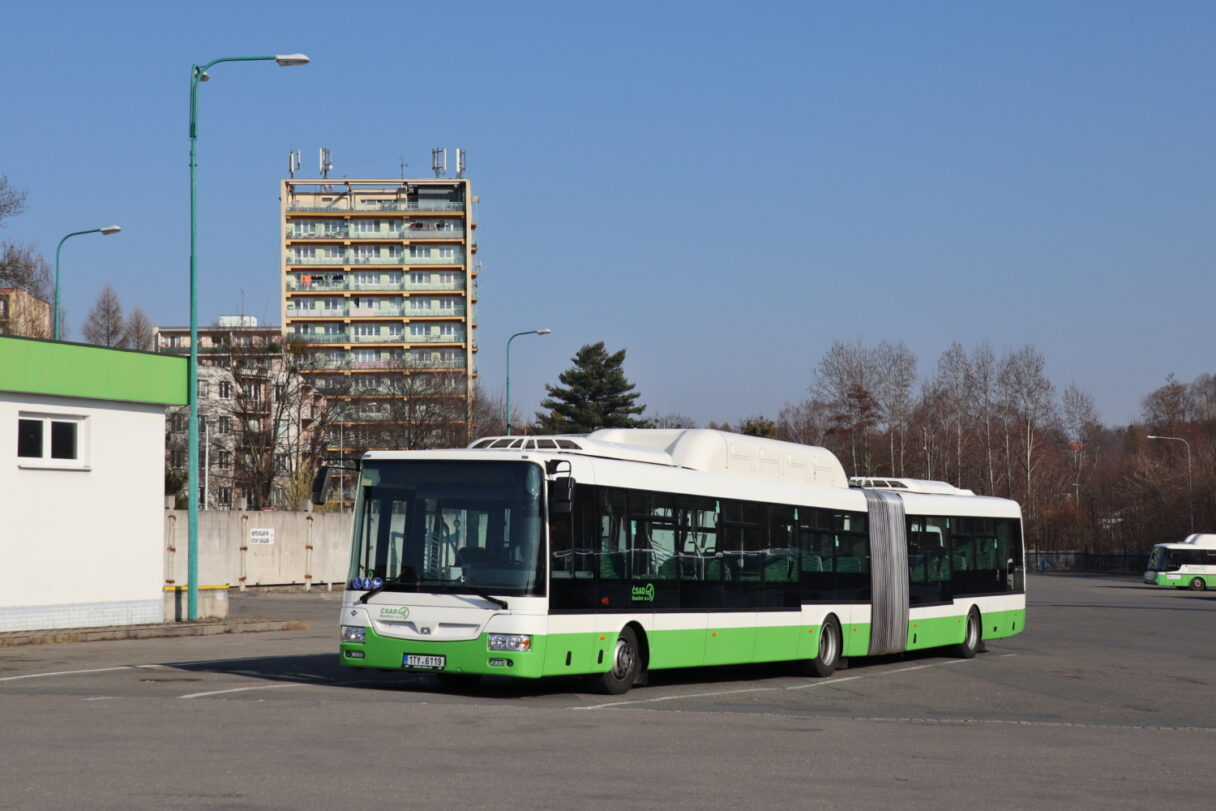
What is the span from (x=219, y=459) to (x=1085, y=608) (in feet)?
245

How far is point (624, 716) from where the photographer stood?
49.0 feet

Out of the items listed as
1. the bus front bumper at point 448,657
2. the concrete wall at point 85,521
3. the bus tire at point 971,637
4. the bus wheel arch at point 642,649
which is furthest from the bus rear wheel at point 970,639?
the concrete wall at point 85,521

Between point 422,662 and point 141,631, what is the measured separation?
40.8ft

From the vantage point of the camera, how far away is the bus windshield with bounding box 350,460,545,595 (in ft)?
53.7

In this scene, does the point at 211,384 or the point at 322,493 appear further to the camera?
the point at 211,384

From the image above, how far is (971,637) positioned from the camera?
2725cm

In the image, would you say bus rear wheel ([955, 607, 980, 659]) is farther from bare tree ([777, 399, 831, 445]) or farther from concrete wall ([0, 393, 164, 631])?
bare tree ([777, 399, 831, 445])

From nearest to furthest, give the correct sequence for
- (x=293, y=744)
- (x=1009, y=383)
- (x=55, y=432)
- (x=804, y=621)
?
(x=293, y=744)
(x=804, y=621)
(x=55, y=432)
(x=1009, y=383)

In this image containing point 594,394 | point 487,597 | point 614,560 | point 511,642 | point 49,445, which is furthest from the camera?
point 594,394

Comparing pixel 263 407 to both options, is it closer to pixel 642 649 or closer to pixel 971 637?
pixel 971 637

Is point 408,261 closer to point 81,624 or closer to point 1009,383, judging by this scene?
point 1009,383

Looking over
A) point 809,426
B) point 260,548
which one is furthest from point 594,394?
point 260,548

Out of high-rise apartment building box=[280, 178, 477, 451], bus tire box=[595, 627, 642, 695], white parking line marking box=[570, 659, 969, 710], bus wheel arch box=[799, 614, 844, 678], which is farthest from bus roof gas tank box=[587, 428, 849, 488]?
high-rise apartment building box=[280, 178, 477, 451]

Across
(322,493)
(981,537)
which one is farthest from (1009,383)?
(322,493)
